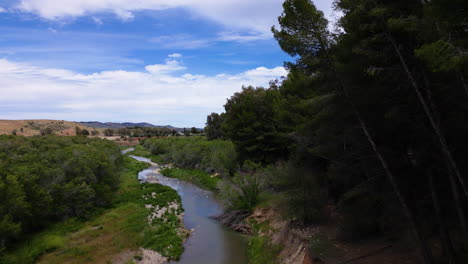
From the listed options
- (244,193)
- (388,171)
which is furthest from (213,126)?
(388,171)

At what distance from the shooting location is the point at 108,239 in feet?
62.3

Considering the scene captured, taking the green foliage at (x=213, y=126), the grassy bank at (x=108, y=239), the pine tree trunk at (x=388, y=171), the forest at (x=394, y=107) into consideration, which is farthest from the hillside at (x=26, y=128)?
the pine tree trunk at (x=388, y=171)

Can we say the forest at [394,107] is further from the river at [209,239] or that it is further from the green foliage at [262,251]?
the river at [209,239]

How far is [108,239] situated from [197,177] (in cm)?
2267

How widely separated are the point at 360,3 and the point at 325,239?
33.4 ft

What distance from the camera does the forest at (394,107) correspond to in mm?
6902

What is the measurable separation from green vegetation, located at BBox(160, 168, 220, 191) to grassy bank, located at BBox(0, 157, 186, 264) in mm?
9547

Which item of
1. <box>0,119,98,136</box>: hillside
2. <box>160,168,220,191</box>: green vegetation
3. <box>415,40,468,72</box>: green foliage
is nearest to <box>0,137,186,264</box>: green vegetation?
<box>160,168,220,191</box>: green vegetation

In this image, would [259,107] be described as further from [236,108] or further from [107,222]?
[107,222]

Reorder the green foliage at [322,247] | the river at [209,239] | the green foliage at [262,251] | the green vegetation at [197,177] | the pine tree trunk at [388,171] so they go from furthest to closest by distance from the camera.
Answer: the green vegetation at [197,177] < the river at [209,239] < the green foliage at [262,251] < the green foliage at [322,247] < the pine tree trunk at [388,171]

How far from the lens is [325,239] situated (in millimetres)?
13133

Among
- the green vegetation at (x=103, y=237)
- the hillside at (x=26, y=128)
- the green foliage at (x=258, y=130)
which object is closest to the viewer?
the green vegetation at (x=103, y=237)

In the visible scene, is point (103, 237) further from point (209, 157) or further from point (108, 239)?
point (209, 157)

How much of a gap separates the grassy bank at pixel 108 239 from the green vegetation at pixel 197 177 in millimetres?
9547
